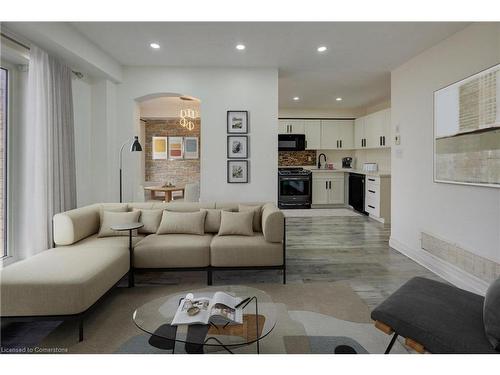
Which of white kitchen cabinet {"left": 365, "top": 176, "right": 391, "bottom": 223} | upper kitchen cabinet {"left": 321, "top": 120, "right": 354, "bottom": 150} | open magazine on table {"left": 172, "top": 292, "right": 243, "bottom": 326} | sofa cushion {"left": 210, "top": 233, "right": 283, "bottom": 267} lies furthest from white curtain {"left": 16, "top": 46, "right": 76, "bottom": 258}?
upper kitchen cabinet {"left": 321, "top": 120, "right": 354, "bottom": 150}

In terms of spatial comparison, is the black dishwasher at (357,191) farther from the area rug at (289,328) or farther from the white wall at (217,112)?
the area rug at (289,328)

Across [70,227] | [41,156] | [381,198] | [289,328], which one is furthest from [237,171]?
[381,198]

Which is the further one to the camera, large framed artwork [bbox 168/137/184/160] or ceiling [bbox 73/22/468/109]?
large framed artwork [bbox 168/137/184/160]

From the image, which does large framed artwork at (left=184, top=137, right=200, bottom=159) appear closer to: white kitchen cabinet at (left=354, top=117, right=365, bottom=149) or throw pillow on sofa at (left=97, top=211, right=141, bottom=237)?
white kitchen cabinet at (left=354, top=117, right=365, bottom=149)

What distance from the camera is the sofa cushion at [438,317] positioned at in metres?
1.52

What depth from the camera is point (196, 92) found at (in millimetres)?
4449

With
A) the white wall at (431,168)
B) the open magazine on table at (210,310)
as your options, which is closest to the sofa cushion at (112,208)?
the open magazine on table at (210,310)

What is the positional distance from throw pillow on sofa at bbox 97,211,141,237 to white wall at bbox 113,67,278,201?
1178 mm

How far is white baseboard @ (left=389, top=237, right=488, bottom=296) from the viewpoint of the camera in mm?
2926

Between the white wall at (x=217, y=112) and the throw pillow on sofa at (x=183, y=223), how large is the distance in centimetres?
110

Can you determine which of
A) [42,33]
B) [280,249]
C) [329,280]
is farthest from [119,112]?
[329,280]

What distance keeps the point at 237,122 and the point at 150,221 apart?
6.14 ft

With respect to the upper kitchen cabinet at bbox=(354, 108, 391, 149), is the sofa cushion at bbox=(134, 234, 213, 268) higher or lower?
lower
